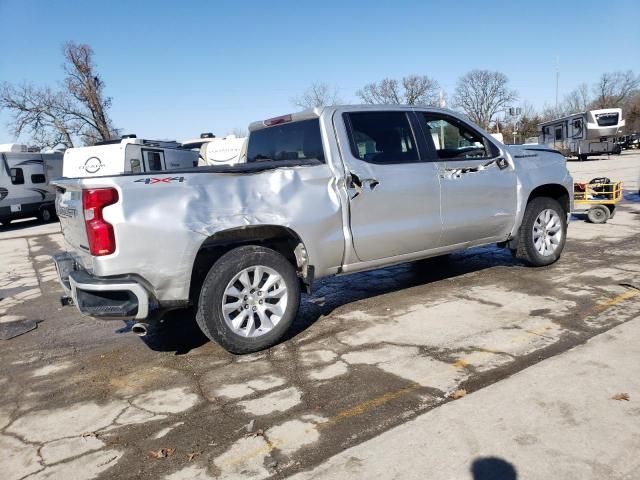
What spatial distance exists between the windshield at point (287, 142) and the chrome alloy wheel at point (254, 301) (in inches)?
47.6

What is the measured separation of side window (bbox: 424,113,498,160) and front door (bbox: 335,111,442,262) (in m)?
0.38

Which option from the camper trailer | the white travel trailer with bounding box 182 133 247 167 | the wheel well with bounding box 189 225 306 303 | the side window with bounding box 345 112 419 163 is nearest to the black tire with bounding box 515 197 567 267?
the side window with bounding box 345 112 419 163

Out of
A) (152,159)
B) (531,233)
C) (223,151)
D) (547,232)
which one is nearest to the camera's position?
(531,233)

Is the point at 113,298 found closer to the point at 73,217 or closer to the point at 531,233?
the point at 73,217

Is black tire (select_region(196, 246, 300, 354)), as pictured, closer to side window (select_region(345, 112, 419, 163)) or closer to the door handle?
A: the door handle

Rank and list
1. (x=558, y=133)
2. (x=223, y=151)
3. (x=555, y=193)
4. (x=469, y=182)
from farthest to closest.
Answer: (x=558, y=133)
(x=223, y=151)
(x=555, y=193)
(x=469, y=182)

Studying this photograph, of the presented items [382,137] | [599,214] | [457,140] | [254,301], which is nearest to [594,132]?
[599,214]

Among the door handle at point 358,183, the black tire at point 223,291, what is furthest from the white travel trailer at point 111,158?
the black tire at point 223,291

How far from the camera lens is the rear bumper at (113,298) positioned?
11.9 feet

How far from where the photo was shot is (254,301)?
416 centimetres

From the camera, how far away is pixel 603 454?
258 centimetres

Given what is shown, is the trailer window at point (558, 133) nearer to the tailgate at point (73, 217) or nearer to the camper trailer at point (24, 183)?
the camper trailer at point (24, 183)

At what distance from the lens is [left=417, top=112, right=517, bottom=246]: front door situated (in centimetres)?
528

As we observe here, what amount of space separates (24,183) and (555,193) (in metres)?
19.7
